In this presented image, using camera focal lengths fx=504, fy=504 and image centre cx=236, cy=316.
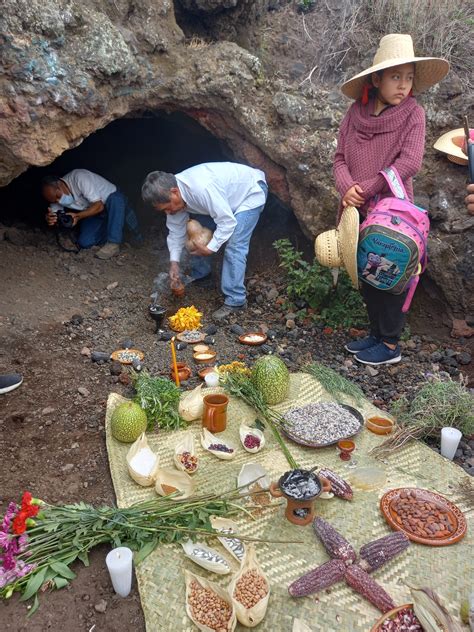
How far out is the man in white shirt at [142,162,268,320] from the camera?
5453 millimetres

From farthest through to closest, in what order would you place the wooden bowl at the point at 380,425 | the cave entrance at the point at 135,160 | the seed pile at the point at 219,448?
1. the cave entrance at the point at 135,160
2. the wooden bowl at the point at 380,425
3. the seed pile at the point at 219,448

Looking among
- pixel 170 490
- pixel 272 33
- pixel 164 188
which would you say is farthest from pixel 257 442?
pixel 272 33

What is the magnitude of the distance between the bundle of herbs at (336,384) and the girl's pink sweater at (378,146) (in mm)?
1573

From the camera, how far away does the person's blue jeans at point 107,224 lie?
24.4 feet

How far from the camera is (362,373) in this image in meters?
4.87

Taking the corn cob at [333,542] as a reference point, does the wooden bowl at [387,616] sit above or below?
above

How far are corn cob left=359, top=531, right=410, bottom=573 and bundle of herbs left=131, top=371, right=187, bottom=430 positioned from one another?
1726 millimetres

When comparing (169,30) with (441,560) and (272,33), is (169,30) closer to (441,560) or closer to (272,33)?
(272,33)

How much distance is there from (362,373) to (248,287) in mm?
2238

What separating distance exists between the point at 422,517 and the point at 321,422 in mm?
1057

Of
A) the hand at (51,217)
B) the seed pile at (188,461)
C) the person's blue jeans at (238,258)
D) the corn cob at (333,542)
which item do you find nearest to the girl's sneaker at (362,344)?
the person's blue jeans at (238,258)

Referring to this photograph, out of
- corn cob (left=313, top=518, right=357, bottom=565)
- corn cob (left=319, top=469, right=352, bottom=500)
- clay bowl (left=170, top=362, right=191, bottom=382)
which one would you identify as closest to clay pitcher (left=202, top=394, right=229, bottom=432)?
clay bowl (left=170, top=362, right=191, bottom=382)

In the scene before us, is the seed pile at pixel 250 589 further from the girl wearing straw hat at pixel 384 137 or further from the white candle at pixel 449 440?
the girl wearing straw hat at pixel 384 137

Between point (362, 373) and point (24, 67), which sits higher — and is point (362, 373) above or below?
below
